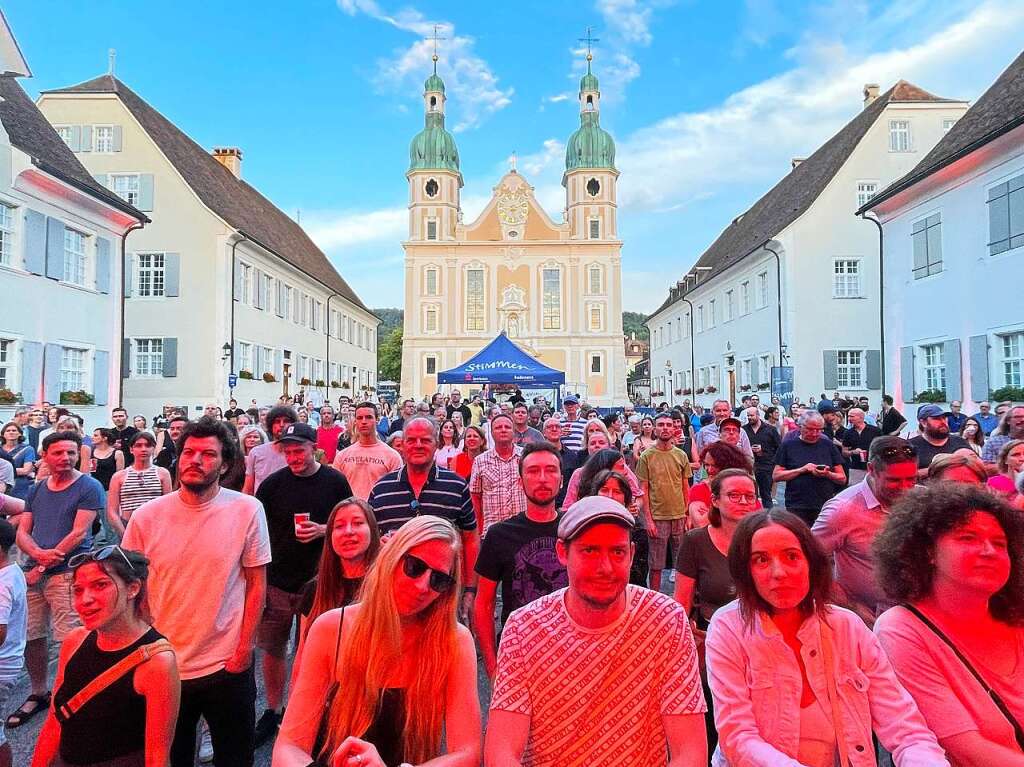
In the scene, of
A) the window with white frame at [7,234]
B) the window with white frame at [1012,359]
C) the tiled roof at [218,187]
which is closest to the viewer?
the window with white frame at [1012,359]

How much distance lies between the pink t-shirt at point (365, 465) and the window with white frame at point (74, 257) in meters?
15.7

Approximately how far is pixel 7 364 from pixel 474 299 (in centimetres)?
4200

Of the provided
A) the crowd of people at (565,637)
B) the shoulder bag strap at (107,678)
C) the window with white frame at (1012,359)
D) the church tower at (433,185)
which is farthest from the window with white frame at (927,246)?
the church tower at (433,185)

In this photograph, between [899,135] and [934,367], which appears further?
[899,135]

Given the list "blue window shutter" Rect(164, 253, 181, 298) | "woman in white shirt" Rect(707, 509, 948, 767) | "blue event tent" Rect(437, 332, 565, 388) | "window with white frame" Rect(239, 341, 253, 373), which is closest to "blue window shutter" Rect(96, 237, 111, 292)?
"blue window shutter" Rect(164, 253, 181, 298)

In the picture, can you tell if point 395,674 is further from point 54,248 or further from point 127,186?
point 127,186

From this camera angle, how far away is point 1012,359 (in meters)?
15.2

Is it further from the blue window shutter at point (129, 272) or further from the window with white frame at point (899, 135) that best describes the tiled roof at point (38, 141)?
the window with white frame at point (899, 135)

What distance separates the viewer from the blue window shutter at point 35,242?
16.2m

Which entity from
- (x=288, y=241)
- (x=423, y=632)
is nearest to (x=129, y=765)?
(x=423, y=632)

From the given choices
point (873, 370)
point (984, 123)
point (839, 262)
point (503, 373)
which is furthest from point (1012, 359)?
point (503, 373)

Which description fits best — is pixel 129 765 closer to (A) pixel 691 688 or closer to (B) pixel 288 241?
(A) pixel 691 688

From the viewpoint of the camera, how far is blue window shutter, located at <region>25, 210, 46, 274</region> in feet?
53.2

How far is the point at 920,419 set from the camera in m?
6.44
